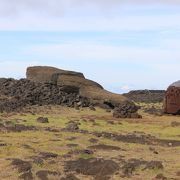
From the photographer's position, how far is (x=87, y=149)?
20156 mm

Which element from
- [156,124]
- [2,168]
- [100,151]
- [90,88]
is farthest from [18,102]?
[2,168]

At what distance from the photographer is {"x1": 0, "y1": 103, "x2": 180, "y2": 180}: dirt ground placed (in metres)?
15.7

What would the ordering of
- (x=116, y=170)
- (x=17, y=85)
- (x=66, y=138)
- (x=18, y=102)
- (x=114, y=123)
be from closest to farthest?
1. (x=116, y=170)
2. (x=66, y=138)
3. (x=114, y=123)
4. (x=18, y=102)
5. (x=17, y=85)

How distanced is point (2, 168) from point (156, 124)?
18194 mm

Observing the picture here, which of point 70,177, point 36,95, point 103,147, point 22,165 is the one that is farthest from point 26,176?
point 36,95

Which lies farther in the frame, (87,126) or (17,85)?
(17,85)

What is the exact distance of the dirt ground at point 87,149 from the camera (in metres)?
15.7

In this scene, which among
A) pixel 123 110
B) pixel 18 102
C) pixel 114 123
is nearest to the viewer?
pixel 114 123

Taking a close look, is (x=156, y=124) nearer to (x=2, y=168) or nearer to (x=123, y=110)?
(x=123, y=110)

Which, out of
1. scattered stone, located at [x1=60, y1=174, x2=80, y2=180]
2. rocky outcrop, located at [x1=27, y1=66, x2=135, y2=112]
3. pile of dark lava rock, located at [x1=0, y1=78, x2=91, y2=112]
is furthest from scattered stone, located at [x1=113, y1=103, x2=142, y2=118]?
scattered stone, located at [x1=60, y1=174, x2=80, y2=180]

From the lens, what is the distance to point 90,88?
48375mm

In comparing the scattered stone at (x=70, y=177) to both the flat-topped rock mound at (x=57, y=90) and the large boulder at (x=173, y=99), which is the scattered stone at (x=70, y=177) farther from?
the flat-topped rock mound at (x=57, y=90)

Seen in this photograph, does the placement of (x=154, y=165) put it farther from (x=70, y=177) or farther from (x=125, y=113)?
(x=125, y=113)

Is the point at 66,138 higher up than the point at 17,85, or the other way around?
the point at 17,85
